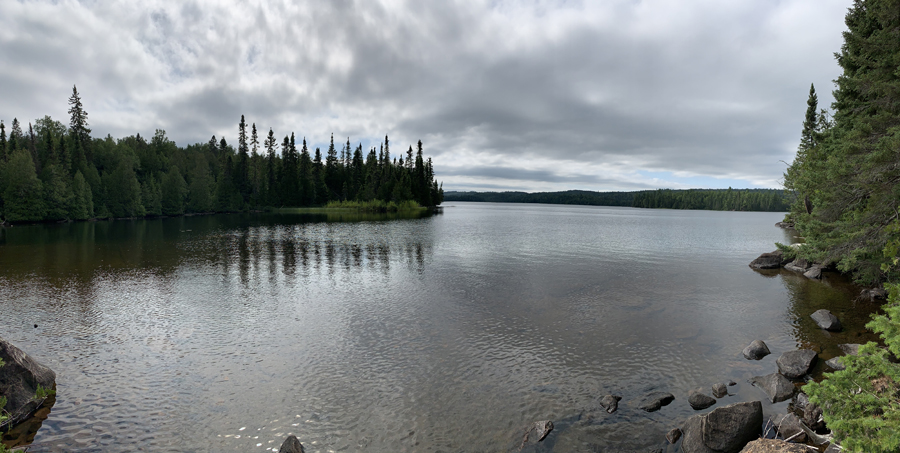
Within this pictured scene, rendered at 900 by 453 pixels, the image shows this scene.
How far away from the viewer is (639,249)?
1802 inches

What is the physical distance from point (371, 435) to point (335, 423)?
109 centimetres

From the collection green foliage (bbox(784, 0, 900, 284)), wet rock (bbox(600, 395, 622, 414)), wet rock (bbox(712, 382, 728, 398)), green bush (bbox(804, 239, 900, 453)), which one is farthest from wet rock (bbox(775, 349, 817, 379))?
wet rock (bbox(600, 395, 622, 414))

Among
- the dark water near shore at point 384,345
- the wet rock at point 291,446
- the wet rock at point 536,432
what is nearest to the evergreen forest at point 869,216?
the dark water near shore at point 384,345

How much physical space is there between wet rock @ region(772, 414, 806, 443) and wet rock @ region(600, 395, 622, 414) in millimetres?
3538

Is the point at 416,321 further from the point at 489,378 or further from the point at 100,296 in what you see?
the point at 100,296

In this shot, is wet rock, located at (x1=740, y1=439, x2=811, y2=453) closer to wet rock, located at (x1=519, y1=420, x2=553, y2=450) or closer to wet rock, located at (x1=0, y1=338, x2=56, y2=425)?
wet rock, located at (x1=519, y1=420, x2=553, y2=450)

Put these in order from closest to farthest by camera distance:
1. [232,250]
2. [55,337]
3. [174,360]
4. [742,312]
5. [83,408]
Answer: [83,408], [174,360], [55,337], [742,312], [232,250]

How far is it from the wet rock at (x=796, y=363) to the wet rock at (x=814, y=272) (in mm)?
21818

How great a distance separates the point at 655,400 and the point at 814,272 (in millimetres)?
28658

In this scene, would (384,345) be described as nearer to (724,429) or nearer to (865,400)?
(724,429)

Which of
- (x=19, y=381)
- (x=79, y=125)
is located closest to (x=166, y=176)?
(x=79, y=125)

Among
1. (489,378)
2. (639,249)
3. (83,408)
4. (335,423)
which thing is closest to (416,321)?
(489,378)

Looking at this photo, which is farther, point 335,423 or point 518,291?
point 518,291

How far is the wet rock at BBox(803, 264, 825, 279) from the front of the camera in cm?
2999
